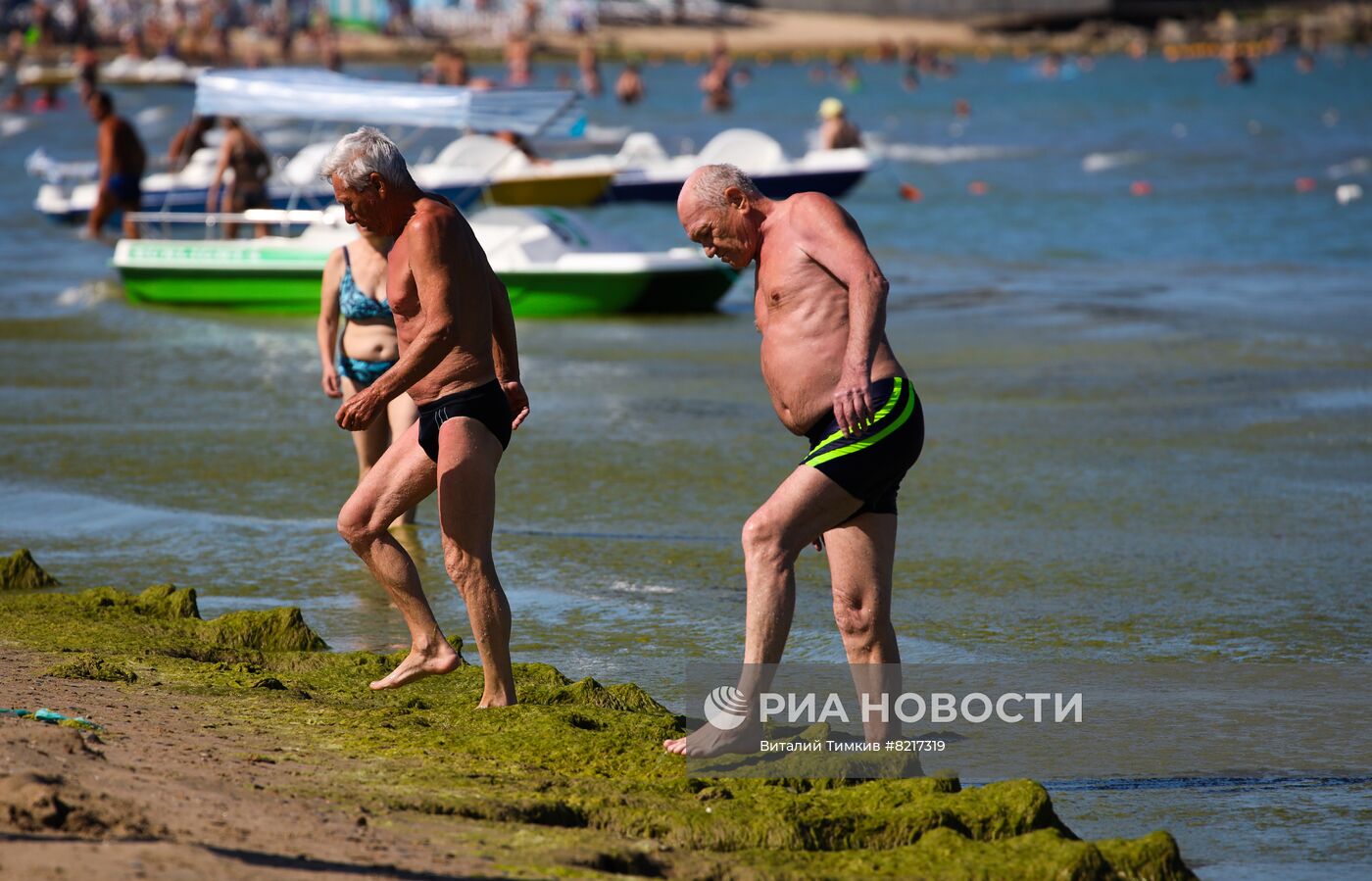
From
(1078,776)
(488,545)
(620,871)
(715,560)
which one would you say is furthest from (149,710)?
(715,560)

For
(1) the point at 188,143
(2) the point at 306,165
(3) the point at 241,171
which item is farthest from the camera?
(1) the point at 188,143

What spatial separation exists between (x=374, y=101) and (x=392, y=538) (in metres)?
12.1

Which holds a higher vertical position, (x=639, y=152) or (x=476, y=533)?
(x=476, y=533)

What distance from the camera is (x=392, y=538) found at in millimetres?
5379

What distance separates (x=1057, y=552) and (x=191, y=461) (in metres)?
4.97

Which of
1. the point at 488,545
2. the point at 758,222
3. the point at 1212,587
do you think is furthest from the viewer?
the point at 1212,587

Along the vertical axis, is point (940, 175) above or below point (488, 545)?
below

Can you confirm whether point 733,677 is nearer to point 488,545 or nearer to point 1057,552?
point 488,545

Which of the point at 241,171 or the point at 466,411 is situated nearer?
the point at 466,411

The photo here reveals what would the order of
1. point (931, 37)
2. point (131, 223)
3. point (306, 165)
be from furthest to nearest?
point (931, 37), point (306, 165), point (131, 223)

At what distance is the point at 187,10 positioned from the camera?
93.8 m

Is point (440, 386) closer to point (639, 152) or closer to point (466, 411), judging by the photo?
point (466, 411)

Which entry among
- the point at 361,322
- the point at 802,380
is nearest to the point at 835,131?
the point at 361,322
